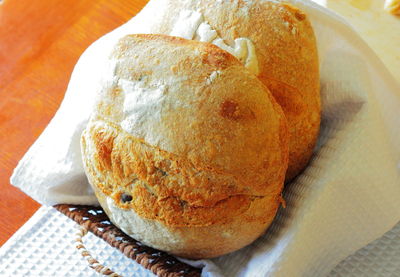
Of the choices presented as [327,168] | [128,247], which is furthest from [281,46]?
[128,247]

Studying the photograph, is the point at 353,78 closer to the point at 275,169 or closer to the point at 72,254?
the point at 275,169

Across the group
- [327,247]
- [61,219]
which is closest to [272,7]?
[327,247]

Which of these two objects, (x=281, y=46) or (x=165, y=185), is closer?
(x=165, y=185)

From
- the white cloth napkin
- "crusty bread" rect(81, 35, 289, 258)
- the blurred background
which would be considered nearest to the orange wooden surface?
the blurred background

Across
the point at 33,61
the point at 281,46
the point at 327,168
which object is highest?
the point at 281,46

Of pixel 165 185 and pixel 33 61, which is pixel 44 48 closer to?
pixel 33 61

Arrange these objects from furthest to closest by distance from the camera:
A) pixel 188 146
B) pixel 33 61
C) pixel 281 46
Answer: pixel 33 61 → pixel 281 46 → pixel 188 146
